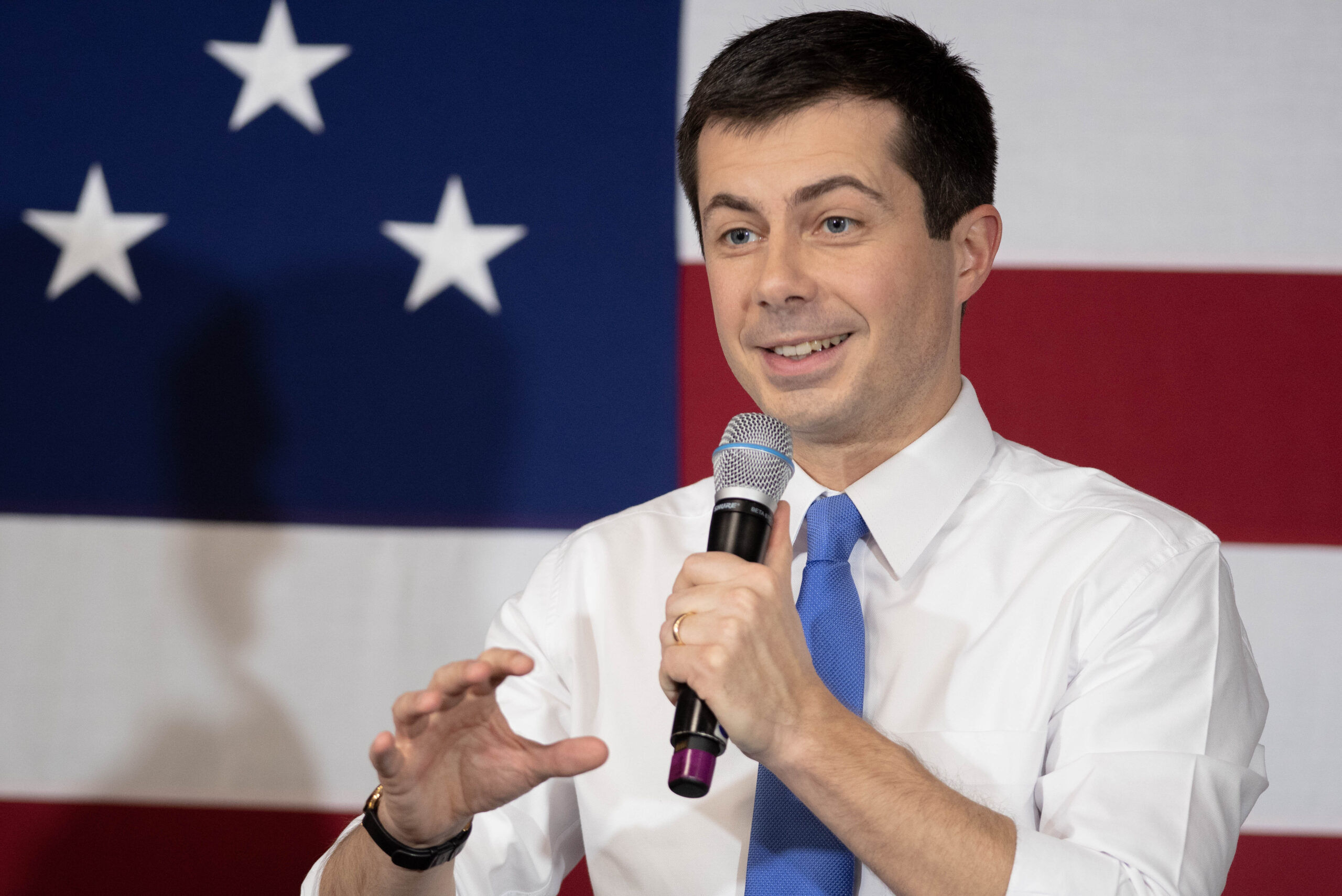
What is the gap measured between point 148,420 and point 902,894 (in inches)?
61.1

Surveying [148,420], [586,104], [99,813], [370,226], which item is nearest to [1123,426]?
[586,104]

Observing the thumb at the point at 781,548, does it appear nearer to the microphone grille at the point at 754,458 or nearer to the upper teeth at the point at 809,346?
the microphone grille at the point at 754,458

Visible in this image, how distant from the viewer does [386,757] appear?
0.98m

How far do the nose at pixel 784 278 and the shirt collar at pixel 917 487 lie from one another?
7.6 inches

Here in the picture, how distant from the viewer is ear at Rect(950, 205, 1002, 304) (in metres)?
1.35

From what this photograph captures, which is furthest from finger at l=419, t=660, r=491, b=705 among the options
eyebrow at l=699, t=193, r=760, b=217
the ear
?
the ear

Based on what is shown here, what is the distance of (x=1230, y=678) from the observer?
1.05m

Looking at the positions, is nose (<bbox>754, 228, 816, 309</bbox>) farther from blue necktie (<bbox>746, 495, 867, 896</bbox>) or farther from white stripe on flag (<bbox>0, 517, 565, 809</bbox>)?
white stripe on flag (<bbox>0, 517, 565, 809</bbox>)

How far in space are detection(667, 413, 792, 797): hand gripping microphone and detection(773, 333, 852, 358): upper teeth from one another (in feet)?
0.68

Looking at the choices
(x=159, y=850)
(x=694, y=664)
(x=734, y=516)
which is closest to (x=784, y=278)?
(x=734, y=516)

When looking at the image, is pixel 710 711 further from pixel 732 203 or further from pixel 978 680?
pixel 732 203

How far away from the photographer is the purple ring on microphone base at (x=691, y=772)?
770 mm

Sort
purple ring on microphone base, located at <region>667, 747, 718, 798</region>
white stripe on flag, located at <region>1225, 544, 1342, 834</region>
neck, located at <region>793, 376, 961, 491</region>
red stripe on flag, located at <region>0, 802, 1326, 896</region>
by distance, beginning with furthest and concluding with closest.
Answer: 1. red stripe on flag, located at <region>0, 802, 1326, 896</region>
2. white stripe on flag, located at <region>1225, 544, 1342, 834</region>
3. neck, located at <region>793, 376, 961, 491</region>
4. purple ring on microphone base, located at <region>667, 747, 718, 798</region>

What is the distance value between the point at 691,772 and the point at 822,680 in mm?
276
